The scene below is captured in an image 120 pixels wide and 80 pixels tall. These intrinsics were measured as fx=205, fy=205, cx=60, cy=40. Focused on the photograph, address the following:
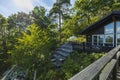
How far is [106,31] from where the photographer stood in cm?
2075

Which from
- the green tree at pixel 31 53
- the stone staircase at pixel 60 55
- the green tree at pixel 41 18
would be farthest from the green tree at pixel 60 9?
the green tree at pixel 31 53

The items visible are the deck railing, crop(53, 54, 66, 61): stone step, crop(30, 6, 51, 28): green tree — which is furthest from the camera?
crop(30, 6, 51, 28): green tree

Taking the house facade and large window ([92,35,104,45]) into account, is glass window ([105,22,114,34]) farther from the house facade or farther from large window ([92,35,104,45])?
large window ([92,35,104,45])

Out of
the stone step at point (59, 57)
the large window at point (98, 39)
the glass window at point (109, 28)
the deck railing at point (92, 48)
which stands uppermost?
the glass window at point (109, 28)

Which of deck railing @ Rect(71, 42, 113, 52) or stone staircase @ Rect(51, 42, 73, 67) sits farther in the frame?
stone staircase @ Rect(51, 42, 73, 67)

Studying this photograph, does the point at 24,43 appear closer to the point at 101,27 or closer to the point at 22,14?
the point at 101,27

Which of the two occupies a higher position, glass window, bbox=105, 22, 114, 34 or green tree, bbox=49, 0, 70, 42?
green tree, bbox=49, 0, 70, 42

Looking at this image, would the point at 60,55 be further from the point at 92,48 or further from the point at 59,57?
the point at 92,48

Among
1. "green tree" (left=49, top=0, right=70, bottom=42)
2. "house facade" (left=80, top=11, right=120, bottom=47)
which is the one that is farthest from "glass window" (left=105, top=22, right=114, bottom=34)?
"green tree" (left=49, top=0, right=70, bottom=42)

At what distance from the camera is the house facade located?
19297 millimetres

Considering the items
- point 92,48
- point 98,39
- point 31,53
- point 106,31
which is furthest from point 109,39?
point 31,53

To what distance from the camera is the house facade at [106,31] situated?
19.3 metres

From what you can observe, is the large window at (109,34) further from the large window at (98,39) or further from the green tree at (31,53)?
the green tree at (31,53)

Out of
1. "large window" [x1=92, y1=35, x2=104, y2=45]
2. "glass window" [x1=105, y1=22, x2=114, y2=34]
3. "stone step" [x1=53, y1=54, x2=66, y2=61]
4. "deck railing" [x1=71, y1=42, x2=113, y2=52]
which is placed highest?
"glass window" [x1=105, y1=22, x2=114, y2=34]
